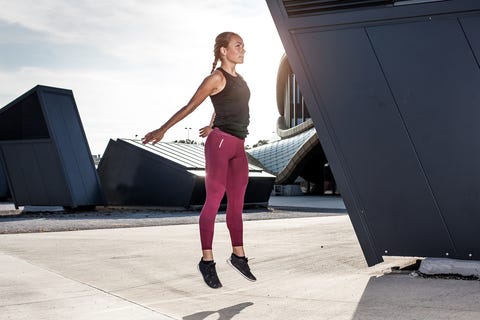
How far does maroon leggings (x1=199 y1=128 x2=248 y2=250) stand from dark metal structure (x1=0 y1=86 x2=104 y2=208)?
18.9 m

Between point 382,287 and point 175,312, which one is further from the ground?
point 175,312

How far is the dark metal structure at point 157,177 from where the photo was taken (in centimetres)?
2406

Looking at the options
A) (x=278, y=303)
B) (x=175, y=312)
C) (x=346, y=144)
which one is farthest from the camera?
(x=346, y=144)

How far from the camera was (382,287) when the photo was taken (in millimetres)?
5039

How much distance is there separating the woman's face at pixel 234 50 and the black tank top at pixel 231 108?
0.38ft

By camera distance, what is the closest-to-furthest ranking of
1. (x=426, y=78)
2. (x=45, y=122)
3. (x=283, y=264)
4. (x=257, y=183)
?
(x=426, y=78), (x=283, y=264), (x=45, y=122), (x=257, y=183)

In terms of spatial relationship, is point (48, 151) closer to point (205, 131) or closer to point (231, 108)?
point (205, 131)

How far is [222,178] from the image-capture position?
176 inches

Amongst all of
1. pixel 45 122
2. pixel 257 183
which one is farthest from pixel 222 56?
pixel 257 183

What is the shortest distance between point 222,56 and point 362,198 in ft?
7.56

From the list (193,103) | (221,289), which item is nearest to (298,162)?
(221,289)

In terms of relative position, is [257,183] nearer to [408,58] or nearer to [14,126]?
[14,126]

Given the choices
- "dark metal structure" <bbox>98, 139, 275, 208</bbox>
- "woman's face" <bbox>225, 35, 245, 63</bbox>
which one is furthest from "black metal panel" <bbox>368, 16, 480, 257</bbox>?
"dark metal structure" <bbox>98, 139, 275, 208</bbox>

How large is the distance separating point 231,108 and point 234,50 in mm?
426
